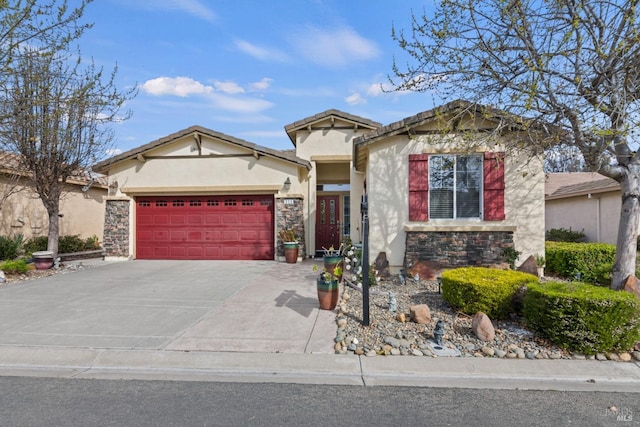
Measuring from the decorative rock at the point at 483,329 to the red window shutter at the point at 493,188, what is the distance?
419 centimetres

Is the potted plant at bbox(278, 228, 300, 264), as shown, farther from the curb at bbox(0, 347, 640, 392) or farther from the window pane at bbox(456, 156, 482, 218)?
the curb at bbox(0, 347, 640, 392)

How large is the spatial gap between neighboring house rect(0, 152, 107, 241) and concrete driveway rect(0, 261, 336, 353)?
16.8ft

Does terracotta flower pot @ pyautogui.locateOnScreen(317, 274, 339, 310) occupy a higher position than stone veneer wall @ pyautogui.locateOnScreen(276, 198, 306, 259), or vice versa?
stone veneer wall @ pyautogui.locateOnScreen(276, 198, 306, 259)

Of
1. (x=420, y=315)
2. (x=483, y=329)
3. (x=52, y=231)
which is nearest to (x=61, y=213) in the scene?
(x=52, y=231)

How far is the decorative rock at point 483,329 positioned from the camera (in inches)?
184

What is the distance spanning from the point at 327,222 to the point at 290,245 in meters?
2.53

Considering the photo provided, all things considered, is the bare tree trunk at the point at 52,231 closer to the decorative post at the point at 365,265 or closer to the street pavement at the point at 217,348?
the street pavement at the point at 217,348

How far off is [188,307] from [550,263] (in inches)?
352

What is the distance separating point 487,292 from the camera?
530cm

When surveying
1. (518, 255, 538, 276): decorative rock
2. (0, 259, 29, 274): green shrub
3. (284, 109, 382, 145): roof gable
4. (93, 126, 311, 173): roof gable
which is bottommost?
(0, 259, 29, 274): green shrub

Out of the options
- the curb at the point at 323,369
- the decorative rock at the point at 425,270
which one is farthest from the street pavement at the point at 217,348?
the decorative rock at the point at 425,270

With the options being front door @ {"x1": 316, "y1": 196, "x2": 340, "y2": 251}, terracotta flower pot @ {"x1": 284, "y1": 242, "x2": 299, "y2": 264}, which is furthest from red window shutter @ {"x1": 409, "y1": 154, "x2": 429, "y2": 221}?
front door @ {"x1": 316, "y1": 196, "x2": 340, "y2": 251}

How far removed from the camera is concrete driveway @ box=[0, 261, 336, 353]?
4699 millimetres

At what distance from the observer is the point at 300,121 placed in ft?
41.4
